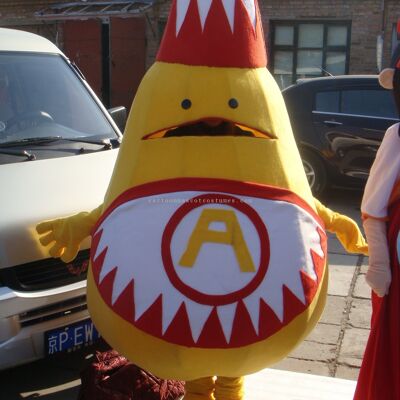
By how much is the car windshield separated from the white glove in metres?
2.06

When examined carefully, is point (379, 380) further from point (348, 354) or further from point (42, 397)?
point (42, 397)

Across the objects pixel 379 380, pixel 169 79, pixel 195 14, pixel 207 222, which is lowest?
pixel 379 380

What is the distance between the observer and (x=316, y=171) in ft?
25.5

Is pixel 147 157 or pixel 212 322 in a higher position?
pixel 147 157

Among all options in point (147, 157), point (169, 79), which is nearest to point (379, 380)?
point (147, 157)

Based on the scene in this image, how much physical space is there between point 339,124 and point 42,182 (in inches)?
199

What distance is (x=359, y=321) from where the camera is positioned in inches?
176

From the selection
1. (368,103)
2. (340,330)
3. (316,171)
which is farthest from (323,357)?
(368,103)

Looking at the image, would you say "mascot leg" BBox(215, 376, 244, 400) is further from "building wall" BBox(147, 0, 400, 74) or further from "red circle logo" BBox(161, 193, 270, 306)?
"building wall" BBox(147, 0, 400, 74)

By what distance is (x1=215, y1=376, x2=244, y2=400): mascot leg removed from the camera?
248cm

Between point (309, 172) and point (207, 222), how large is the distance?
5.81 metres

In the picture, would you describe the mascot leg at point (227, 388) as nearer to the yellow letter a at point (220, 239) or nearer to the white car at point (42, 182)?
the yellow letter a at point (220, 239)

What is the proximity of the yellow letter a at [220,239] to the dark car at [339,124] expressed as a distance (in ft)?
18.2

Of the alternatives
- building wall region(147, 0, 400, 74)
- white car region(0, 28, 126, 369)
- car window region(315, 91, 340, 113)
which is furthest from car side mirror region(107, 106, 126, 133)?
building wall region(147, 0, 400, 74)
